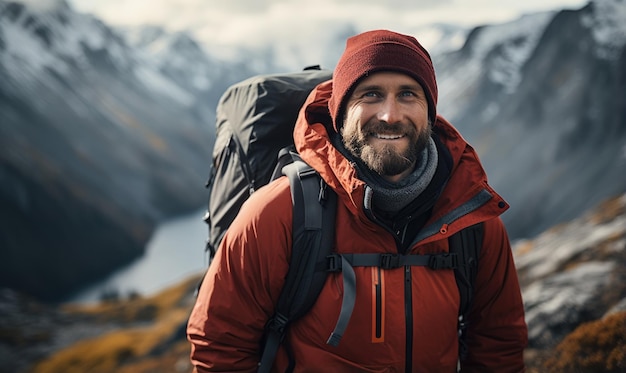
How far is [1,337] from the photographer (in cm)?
2536

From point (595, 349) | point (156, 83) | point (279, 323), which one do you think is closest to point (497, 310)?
point (279, 323)

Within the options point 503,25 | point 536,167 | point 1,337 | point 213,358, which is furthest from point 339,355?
point 503,25

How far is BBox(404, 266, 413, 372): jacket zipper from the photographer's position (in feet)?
8.83

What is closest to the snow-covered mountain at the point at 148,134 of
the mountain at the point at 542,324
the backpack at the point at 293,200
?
the mountain at the point at 542,324

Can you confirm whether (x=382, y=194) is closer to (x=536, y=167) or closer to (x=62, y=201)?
(x=536, y=167)

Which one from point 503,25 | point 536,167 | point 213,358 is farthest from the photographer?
point 503,25

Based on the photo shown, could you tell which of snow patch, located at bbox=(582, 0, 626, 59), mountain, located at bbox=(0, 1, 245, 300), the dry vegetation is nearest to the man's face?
the dry vegetation

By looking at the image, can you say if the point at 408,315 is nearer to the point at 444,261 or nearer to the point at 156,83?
the point at 444,261

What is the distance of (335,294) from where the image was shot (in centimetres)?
269

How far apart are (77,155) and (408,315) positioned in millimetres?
87775

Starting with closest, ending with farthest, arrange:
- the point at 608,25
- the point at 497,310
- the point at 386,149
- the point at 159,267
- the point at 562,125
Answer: the point at 386,149 < the point at 497,310 < the point at 608,25 < the point at 562,125 < the point at 159,267

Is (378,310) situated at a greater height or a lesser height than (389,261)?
lesser

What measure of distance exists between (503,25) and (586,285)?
79.5 m

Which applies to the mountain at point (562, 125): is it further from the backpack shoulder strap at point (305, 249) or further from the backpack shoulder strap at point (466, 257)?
the backpack shoulder strap at point (305, 249)
